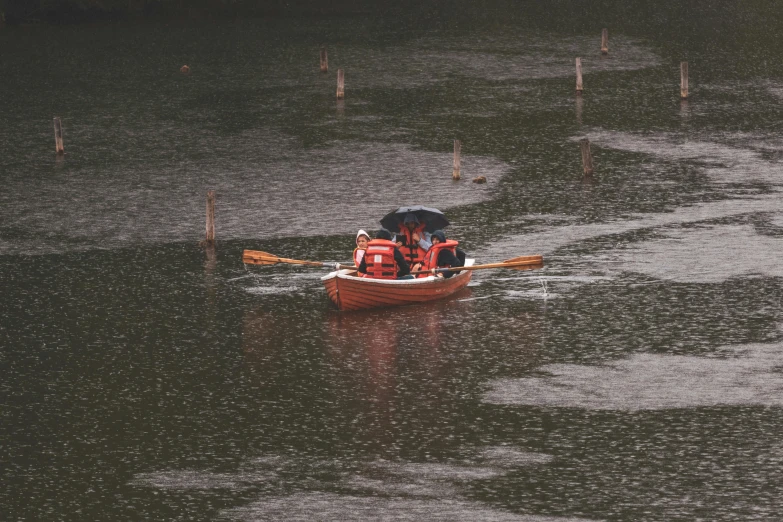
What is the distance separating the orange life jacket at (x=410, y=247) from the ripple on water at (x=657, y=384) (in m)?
7.90

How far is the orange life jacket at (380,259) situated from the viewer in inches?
1297

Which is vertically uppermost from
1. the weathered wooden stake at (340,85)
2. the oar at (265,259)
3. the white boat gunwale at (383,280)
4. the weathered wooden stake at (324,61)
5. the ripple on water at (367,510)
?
the weathered wooden stake at (324,61)

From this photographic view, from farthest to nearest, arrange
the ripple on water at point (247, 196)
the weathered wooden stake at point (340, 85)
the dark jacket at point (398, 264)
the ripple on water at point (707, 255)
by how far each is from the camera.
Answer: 1. the weathered wooden stake at point (340, 85)
2. the ripple on water at point (247, 196)
3. the ripple on water at point (707, 255)
4. the dark jacket at point (398, 264)

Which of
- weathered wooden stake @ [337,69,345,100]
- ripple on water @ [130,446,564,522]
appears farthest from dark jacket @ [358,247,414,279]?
weathered wooden stake @ [337,69,345,100]

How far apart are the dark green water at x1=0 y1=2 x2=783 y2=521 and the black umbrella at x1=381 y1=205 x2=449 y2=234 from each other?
1.82m

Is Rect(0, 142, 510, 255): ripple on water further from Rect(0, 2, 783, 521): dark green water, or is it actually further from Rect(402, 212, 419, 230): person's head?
Rect(402, 212, 419, 230): person's head

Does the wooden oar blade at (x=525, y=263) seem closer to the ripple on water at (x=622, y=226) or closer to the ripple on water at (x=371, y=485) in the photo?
the ripple on water at (x=622, y=226)

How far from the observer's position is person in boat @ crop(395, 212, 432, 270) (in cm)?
3497

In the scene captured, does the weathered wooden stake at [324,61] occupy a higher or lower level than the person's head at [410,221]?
higher

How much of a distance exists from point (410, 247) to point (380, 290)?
298 cm

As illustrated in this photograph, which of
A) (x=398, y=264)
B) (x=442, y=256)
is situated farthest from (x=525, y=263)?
(x=398, y=264)

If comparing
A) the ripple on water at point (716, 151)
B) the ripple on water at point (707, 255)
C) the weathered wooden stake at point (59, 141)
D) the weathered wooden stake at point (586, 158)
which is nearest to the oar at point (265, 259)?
the ripple on water at point (707, 255)

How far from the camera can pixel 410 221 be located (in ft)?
115

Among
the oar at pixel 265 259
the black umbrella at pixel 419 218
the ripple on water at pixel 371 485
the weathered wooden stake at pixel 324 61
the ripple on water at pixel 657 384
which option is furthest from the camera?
the weathered wooden stake at pixel 324 61
